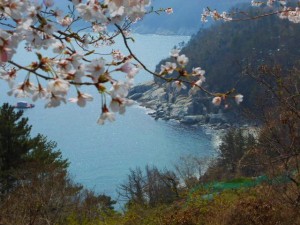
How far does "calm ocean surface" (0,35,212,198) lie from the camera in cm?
4695

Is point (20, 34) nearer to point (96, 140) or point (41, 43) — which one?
point (41, 43)

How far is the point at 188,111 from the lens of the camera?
69.1 m

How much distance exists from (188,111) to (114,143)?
53.6 ft

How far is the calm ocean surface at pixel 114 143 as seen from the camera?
47.0 meters

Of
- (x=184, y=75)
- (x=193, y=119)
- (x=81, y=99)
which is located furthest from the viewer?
(x=193, y=119)

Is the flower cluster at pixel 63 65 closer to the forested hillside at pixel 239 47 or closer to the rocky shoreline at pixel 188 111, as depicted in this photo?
the rocky shoreline at pixel 188 111

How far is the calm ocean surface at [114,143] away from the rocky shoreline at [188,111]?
6.27 feet

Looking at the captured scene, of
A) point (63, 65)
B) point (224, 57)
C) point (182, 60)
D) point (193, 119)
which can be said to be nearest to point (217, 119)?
point (193, 119)

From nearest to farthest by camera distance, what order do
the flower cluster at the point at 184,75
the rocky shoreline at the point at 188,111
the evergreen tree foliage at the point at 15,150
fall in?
the flower cluster at the point at 184,75, the evergreen tree foliage at the point at 15,150, the rocky shoreline at the point at 188,111

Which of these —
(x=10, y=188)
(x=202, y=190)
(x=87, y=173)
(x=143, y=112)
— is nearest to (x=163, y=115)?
(x=143, y=112)

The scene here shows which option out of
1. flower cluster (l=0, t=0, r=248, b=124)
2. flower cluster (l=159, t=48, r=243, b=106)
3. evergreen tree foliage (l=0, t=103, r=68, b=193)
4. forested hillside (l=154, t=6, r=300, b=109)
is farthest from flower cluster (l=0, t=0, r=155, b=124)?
forested hillside (l=154, t=6, r=300, b=109)

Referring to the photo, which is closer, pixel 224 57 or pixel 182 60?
→ pixel 182 60

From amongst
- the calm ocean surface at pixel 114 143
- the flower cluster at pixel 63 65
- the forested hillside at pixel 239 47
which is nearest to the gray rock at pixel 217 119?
the calm ocean surface at pixel 114 143

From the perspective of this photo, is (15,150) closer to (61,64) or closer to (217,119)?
(61,64)
